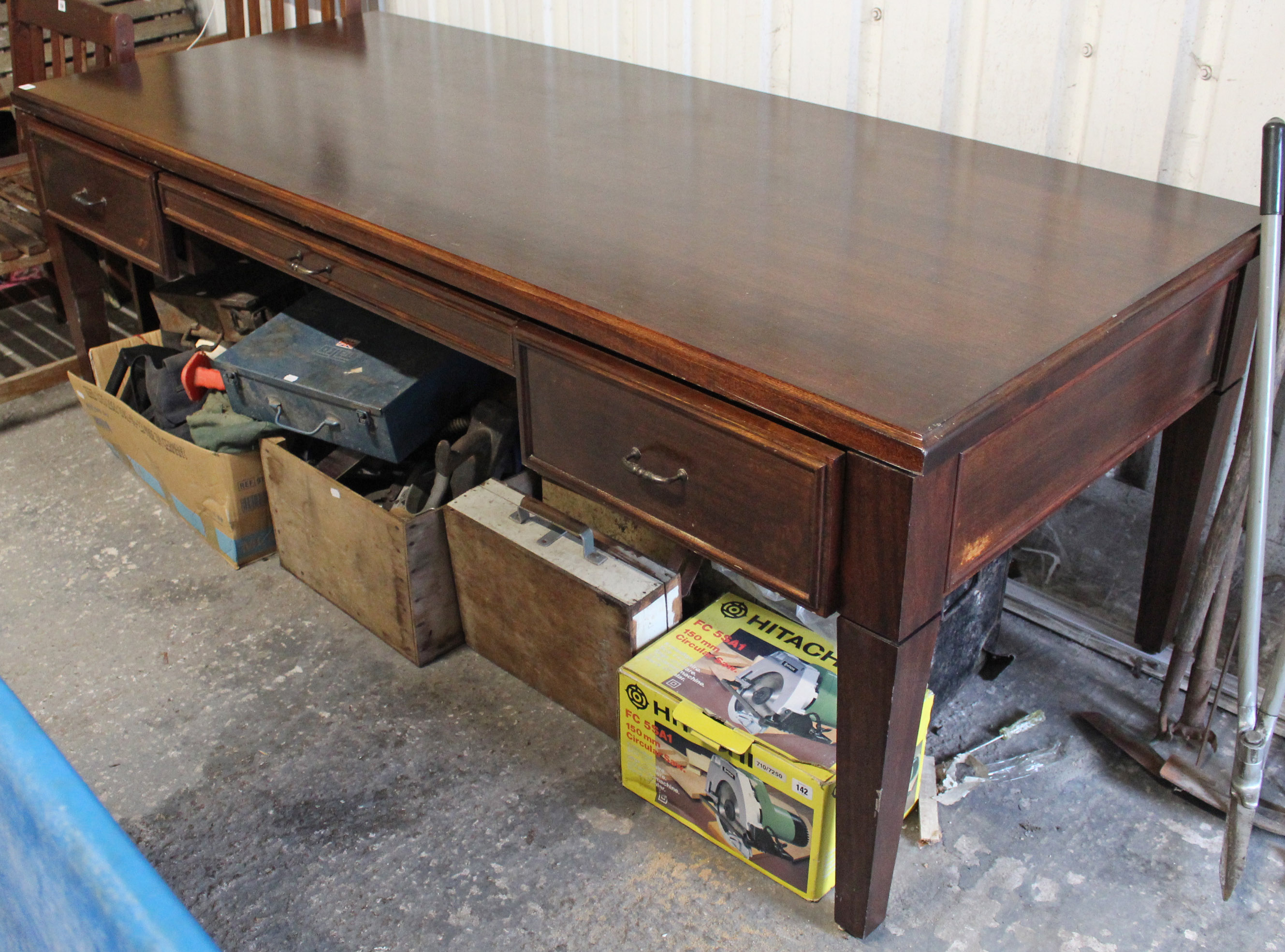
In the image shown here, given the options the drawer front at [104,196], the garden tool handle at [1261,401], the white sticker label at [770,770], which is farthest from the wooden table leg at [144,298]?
the garden tool handle at [1261,401]

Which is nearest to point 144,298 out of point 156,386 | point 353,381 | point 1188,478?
point 156,386

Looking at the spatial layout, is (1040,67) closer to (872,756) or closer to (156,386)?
(872,756)

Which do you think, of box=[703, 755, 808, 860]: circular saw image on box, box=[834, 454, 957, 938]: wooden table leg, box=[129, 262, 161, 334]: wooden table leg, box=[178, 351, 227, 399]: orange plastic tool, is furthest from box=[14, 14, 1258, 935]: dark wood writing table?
box=[129, 262, 161, 334]: wooden table leg

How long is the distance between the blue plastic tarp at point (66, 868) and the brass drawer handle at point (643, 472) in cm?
70

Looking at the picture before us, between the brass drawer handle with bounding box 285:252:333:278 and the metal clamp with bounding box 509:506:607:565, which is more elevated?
the brass drawer handle with bounding box 285:252:333:278

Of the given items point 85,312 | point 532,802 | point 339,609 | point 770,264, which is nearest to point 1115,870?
point 532,802

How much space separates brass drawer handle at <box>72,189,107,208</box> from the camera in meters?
2.21

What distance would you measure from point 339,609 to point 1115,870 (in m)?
1.37

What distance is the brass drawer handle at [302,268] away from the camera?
5.90ft

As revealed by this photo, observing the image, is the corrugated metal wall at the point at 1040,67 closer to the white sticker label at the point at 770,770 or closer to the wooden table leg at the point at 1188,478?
the wooden table leg at the point at 1188,478

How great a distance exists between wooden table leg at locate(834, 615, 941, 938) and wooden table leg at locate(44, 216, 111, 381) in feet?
6.30

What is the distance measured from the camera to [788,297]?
4.62 ft

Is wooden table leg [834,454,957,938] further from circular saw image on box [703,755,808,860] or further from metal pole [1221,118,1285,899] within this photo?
metal pole [1221,118,1285,899]

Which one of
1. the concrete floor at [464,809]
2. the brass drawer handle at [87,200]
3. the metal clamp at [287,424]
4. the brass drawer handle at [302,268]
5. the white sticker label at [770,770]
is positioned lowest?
the concrete floor at [464,809]
